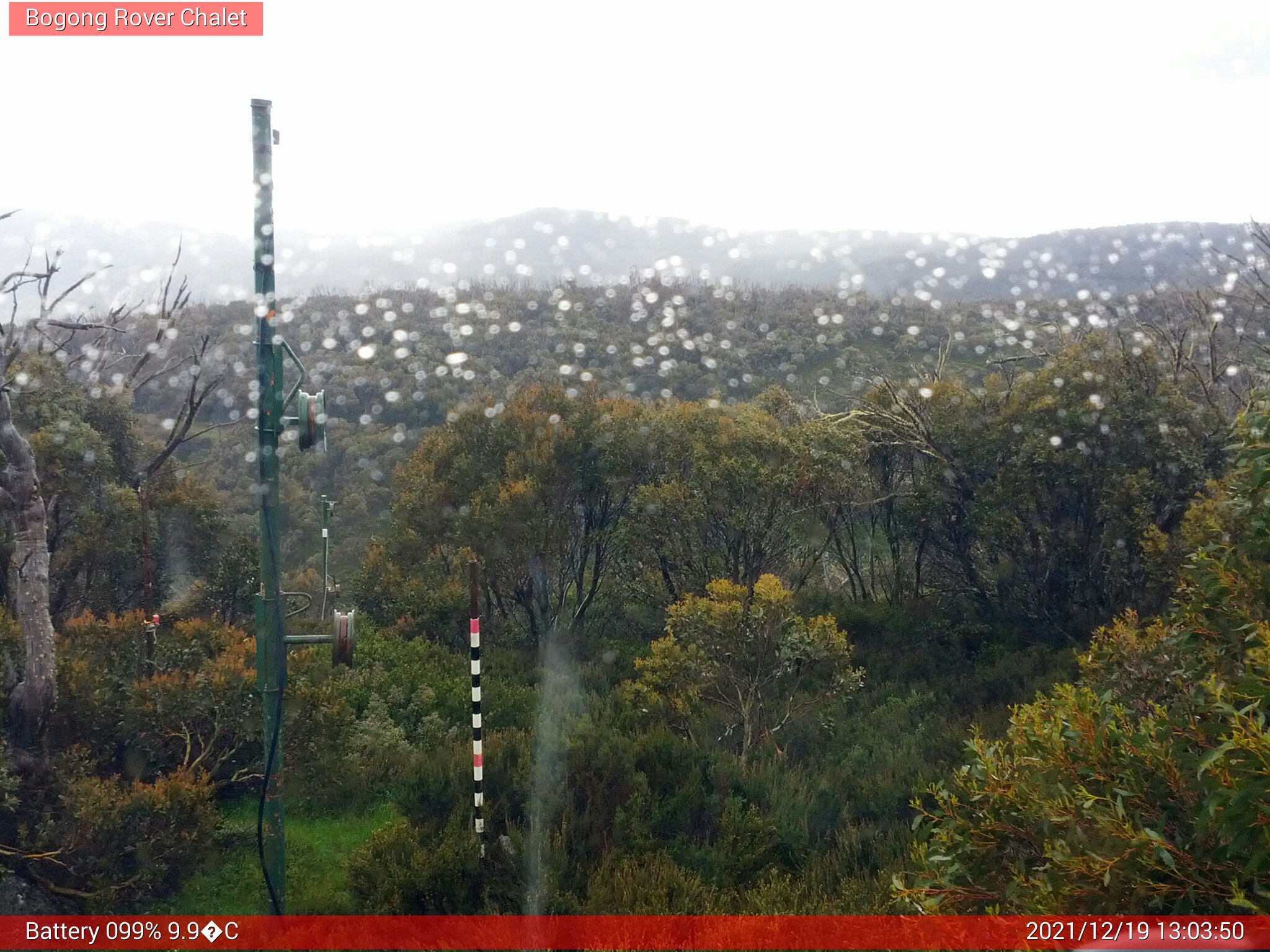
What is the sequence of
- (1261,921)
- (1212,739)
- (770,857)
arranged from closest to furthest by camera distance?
(1261,921) < (1212,739) < (770,857)

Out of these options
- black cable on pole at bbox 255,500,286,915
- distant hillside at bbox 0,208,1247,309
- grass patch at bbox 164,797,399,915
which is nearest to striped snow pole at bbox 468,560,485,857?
grass patch at bbox 164,797,399,915

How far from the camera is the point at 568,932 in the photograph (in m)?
5.86

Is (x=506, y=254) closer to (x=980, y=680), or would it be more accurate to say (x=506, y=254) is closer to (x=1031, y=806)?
(x=980, y=680)

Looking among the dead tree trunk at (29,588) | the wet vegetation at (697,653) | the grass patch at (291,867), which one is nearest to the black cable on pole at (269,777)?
the wet vegetation at (697,653)

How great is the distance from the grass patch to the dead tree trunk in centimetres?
203

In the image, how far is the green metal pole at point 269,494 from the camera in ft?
17.0

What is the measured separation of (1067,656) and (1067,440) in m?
3.61

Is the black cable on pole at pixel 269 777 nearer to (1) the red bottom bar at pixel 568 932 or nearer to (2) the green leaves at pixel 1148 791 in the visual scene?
(1) the red bottom bar at pixel 568 932

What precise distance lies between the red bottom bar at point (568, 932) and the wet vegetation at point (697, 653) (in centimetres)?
15

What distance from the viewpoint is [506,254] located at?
378 ft

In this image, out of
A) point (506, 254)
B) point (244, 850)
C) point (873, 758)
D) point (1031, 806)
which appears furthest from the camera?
point (506, 254)

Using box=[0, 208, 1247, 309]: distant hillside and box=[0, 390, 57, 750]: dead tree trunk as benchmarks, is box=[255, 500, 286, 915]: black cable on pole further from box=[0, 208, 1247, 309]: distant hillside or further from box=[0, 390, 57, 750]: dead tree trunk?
box=[0, 208, 1247, 309]: distant hillside

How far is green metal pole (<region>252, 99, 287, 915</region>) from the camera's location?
5.18 meters

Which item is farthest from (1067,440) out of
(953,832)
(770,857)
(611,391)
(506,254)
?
(506,254)
